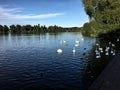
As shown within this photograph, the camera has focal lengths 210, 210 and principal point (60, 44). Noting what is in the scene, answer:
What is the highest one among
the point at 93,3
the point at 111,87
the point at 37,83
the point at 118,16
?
the point at 93,3

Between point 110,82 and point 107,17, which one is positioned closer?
point 110,82

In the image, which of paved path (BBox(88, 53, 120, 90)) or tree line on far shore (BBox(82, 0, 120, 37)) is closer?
paved path (BBox(88, 53, 120, 90))

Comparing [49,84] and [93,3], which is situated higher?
[93,3]

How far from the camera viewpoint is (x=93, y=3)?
71.4 metres

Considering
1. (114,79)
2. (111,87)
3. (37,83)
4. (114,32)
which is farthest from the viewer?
(114,32)

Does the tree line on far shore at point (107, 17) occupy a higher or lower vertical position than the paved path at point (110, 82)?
higher

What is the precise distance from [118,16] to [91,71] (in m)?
38.6

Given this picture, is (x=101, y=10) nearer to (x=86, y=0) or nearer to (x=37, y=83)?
(x=86, y=0)

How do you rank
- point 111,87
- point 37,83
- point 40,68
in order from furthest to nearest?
point 40,68
point 37,83
point 111,87

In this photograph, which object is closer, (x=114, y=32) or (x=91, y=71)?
(x=91, y=71)

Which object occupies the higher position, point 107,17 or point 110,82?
point 107,17

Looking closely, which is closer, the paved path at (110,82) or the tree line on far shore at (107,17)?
the paved path at (110,82)

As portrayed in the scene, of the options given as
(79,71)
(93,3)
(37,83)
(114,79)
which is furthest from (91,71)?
(93,3)

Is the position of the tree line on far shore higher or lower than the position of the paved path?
higher
